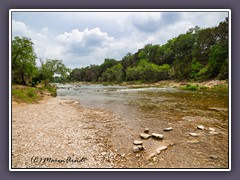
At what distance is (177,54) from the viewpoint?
55562 mm

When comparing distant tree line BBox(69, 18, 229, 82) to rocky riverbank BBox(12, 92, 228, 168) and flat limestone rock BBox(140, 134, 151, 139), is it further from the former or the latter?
flat limestone rock BBox(140, 134, 151, 139)

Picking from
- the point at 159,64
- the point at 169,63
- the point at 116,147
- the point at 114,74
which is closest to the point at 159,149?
the point at 116,147

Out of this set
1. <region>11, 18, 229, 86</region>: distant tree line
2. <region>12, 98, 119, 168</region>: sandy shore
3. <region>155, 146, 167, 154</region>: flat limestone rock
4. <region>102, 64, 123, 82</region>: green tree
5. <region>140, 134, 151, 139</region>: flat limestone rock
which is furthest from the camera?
<region>102, 64, 123, 82</region>: green tree

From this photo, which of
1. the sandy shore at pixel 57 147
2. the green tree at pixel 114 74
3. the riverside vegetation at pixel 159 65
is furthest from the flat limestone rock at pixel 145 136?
the green tree at pixel 114 74

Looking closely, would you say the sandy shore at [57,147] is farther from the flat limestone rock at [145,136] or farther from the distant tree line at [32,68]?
the distant tree line at [32,68]

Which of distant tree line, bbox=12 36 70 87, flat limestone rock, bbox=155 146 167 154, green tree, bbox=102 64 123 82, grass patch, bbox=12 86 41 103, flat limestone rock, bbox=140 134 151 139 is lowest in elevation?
flat limestone rock, bbox=155 146 167 154

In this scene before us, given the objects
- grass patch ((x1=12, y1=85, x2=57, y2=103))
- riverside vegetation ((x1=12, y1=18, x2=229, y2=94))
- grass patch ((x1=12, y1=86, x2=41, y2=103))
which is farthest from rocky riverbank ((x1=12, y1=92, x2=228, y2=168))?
riverside vegetation ((x1=12, y1=18, x2=229, y2=94))

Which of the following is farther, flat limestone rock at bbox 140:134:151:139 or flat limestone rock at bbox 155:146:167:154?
flat limestone rock at bbox 140:134:151:139

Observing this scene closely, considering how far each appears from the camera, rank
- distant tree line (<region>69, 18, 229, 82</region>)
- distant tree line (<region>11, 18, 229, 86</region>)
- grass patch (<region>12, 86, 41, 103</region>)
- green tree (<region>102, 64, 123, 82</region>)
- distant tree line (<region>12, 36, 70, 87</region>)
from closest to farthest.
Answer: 1. grass patch (<region>12, 86, 41, 103</region>)
2. distant tree line (<region>12, 36, 70, 87</region>)
3. distant tree line (<region>11, 18, 229, 86</region>)
4. distant tree line (<region>69, 18, 229, 82</region>)
5. green tree (<region>102, 64, 123, 82</region>)

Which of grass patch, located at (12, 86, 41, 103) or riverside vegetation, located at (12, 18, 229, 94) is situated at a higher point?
riverside vegetation, located at (12, 18, 229, 94)

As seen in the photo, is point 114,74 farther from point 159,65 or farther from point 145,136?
point 145,136
